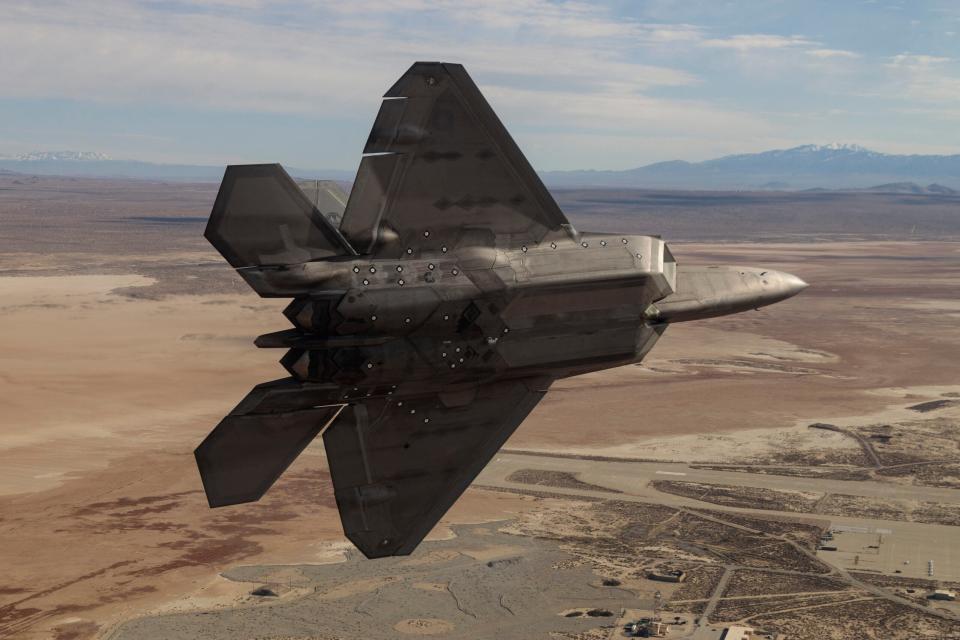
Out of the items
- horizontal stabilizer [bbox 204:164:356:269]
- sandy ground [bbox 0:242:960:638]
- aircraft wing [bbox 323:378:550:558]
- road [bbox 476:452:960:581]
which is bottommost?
road [bbox 476:452:960:581]

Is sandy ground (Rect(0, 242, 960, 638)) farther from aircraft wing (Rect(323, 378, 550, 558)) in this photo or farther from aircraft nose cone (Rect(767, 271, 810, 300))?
aircraft nose cone (Rect(767, 271, 810, 300))

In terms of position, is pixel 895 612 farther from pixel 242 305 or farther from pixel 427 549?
pixel 242 305

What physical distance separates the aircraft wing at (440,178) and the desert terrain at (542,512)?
1361 inches

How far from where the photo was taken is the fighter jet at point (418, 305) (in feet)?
64.3

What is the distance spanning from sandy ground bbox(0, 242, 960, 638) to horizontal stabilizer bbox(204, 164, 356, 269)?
3658cm

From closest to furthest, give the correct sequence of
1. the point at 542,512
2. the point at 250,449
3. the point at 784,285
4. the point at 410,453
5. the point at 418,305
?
the point at 418,305 → the point at 250,449 → the point at 410,453 → the point at 784,285 → the point at 542,512

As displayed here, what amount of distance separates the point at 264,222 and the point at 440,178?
353cm

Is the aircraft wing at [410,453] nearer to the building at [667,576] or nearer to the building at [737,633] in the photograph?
the building at [737,633]

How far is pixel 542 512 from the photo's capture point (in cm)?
6912

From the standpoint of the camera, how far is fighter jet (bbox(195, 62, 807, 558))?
1961 centimetres

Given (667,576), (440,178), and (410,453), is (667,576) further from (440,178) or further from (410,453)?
(440,178)

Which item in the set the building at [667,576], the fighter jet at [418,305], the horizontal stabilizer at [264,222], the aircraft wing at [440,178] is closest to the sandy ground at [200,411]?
the building at [667,576]

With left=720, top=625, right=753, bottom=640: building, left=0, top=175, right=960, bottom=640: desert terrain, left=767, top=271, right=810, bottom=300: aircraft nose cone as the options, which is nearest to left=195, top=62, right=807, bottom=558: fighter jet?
left=767, top=271, right=810, bottom=300: aircraft nose cone

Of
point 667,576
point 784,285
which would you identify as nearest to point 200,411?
point 667,576
